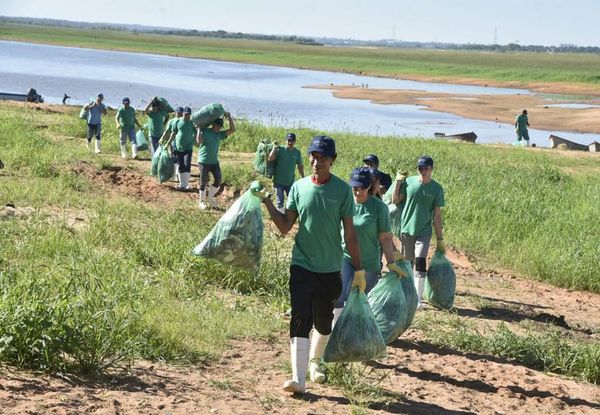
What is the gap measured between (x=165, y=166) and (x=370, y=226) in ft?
29.4

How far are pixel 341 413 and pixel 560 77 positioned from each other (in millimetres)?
68454

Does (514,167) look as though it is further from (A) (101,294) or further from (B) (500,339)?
(A) (101,294)

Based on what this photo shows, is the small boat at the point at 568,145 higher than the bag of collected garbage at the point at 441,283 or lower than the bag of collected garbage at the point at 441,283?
higher

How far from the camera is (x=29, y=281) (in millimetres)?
6590

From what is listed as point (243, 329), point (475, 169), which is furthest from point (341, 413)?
point (475, 169)

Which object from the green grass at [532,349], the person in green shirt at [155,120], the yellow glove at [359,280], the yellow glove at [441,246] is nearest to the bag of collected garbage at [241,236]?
the yellow glove at [359,280]

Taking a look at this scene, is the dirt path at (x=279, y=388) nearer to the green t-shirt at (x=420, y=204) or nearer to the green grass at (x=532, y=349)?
the green grass at (x=532, y=349)

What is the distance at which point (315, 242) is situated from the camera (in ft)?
19.8

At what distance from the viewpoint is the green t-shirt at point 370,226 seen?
708 centimetres

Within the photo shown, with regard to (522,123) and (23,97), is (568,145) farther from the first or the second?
(23,97)

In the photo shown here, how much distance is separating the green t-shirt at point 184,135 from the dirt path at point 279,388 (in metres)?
7.12

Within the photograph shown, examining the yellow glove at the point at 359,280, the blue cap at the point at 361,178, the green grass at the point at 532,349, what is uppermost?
the blue cap at the point at 361,178

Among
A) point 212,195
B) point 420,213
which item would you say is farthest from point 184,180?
point 420,213

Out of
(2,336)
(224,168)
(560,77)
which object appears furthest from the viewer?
(560,77)
